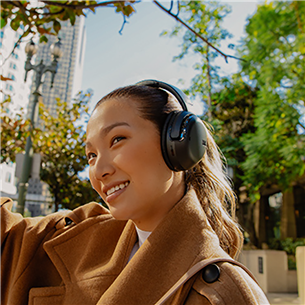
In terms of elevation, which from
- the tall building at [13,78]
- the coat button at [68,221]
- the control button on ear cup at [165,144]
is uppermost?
the tall building at [13,78]

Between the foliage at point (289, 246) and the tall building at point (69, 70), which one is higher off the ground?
the tall building at point (69, 70)

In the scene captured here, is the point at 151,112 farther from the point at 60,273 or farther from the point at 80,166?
the point at 80,166

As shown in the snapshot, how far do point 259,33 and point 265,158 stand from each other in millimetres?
3977

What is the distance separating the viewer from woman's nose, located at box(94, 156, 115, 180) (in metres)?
1.19

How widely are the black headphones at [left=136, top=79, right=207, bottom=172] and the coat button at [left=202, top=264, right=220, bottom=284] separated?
36 cm

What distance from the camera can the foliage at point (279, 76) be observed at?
9.78 m

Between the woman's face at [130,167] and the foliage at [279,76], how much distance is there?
371 inches

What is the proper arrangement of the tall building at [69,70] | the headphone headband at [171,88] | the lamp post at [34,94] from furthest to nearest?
the tall building at [69,70] → the lamp post at [34,94] → the headphone headband at [171,88]

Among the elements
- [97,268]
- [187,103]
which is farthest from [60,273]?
[187,103]

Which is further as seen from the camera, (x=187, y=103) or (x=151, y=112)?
(x=187, y=103)

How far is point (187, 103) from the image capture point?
55.9 inches

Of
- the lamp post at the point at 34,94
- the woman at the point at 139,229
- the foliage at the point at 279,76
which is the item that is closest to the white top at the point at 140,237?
the woman at the point at 139,229

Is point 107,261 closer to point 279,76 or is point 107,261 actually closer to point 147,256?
point 147,256

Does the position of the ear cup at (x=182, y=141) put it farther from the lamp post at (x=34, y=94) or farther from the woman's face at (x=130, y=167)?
the lamp post at (x=34, y=94)
